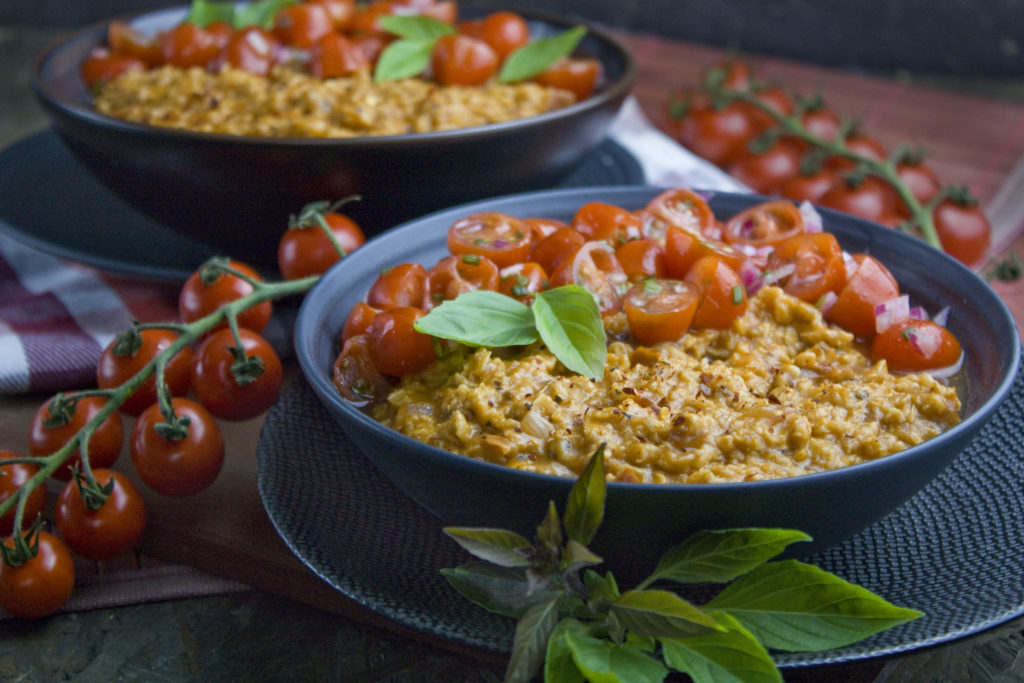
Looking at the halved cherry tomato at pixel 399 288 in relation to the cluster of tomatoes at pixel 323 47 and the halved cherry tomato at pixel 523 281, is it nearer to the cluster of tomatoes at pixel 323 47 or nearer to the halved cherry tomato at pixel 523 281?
the halved cherry tomato at pixel 523 281

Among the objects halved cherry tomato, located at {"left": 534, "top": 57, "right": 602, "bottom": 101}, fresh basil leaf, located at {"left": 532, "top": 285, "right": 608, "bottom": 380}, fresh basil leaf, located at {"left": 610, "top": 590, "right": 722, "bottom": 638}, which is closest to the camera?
fresh basil leaf, located at {"left": 610, "top": 590, "right": 722, "bottom": 638}

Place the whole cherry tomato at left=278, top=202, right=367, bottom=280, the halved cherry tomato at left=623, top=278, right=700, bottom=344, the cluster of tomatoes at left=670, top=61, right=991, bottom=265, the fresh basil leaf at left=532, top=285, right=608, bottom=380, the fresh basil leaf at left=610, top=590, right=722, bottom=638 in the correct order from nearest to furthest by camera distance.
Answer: the fresh basil leaf at left=610, top=590, right=722, bottom=638 < the fresh basil leaf at left=532, top=285, right=608, bottom=380 < the halved cherry tomato at left=623, top=278, right=700, bottom=344 < the whole cherry tomato at left=278, top=202, right=367, bottom=280 < the cluster of tomatoes at left=670, top=61, right=991, bottom=265

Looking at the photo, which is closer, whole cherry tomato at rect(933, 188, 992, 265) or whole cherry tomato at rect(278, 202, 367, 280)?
whole cherry tomato at rect(278, 202, 367, 280)

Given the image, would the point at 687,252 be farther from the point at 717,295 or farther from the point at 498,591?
the point at 498,591

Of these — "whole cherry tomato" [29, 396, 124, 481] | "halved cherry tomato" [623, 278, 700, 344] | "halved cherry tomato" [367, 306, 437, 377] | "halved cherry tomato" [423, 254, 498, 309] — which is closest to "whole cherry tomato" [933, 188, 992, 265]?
"halved cherry tomato" [623, 278, 700, 344]

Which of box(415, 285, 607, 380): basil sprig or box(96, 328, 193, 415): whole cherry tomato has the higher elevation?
box(415, 285, 607, 380): basil sprig

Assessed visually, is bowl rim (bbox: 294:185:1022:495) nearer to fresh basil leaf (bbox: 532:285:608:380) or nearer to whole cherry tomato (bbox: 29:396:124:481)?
fresh basil leaf (bbox: 532:285:608:380)

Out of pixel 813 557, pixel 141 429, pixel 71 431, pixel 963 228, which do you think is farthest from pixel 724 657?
pixel 963 228
